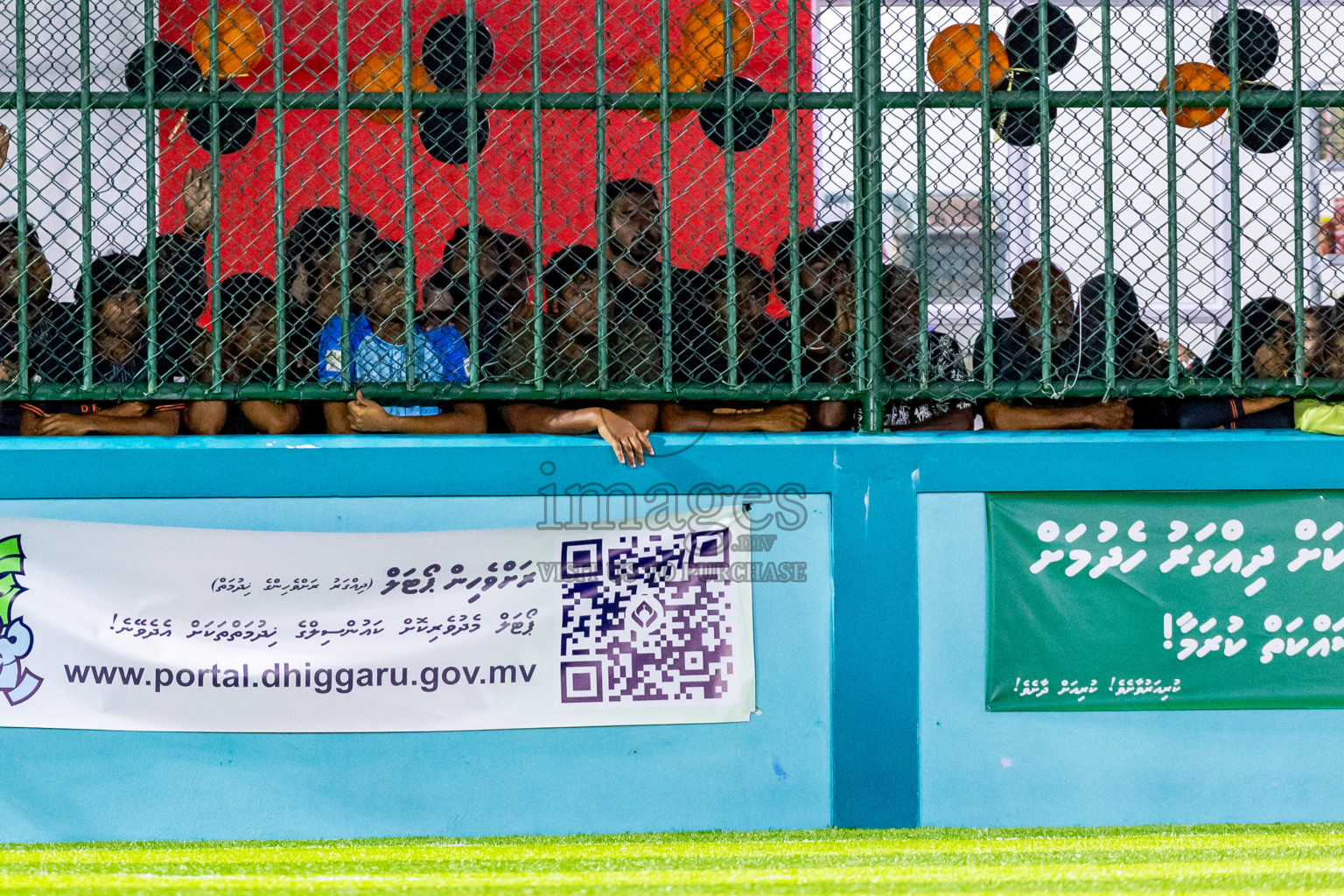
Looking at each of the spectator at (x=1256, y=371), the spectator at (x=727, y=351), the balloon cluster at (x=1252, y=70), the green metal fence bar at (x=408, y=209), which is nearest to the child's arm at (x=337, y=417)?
the green metal fence bar at (x=408, y=209)

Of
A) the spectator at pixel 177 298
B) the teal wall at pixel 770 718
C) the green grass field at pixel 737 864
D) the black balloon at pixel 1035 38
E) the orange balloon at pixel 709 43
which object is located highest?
the orange balloon at pixel 709 43

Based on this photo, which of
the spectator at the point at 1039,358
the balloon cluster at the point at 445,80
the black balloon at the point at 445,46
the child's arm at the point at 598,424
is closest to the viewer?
the child's arm at the point at 598,424

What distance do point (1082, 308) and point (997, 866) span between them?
188 cm

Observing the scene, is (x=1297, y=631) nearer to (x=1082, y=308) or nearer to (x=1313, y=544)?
(x=1313, y=544)

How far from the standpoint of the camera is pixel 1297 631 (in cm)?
368

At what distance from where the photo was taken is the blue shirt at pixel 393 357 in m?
3.78

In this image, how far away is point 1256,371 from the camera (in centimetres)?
406

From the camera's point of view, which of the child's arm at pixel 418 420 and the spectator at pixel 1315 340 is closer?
the child's arm at pixel 418 420

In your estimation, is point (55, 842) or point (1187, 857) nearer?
point (1187, 857)

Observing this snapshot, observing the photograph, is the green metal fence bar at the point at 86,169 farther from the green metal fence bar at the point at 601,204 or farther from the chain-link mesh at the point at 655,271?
the green metal fence bar at the point at 601,204

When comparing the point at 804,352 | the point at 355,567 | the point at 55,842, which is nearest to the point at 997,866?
the point at 804,352

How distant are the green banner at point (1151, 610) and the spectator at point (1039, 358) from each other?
31 centimetres

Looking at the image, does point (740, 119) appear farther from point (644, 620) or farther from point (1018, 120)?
point (644, 620)

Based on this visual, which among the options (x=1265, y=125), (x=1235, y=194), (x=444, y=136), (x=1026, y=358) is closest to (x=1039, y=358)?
(x=1026, y=358)
